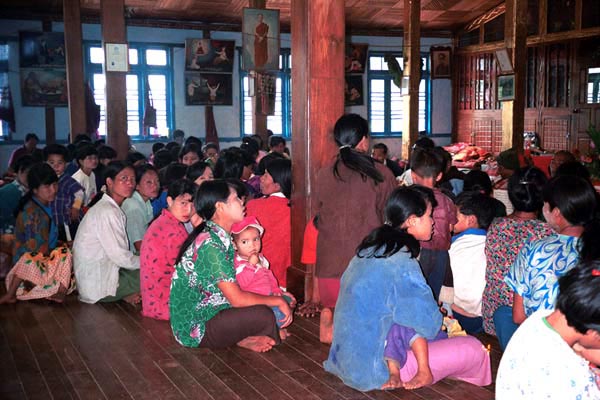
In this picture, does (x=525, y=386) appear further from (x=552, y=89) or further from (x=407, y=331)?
(x=552, y=89)

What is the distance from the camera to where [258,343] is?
11.8ft

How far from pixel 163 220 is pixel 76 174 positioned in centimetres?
253

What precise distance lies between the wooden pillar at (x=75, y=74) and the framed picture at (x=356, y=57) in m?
7.46

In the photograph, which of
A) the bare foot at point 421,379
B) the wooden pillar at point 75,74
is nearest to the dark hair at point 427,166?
the bare foot at point 421,379

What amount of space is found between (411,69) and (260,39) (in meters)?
3.90

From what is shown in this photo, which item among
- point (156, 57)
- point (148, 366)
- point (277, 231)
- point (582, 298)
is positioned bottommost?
point (148, 366)

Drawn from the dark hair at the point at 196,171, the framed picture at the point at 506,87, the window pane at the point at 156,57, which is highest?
the window pane at the point at 156,57

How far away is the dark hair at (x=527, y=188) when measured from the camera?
11.4 feet

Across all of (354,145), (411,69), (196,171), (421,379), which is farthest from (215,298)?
(411,69)

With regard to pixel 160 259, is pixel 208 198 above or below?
above

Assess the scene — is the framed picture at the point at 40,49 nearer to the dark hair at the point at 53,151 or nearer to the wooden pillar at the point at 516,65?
the dark hair at the point at 53,151

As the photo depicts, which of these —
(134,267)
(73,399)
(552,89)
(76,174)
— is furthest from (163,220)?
(552,89)

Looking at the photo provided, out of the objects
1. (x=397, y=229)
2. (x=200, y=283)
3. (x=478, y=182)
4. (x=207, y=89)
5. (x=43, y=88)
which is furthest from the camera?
(x=207, y=89)

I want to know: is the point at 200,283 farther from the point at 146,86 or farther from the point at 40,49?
the point at 146,86
